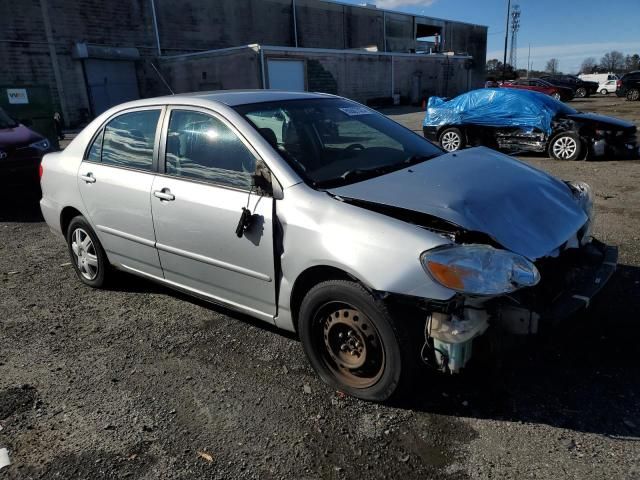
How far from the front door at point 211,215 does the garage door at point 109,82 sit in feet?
84.5

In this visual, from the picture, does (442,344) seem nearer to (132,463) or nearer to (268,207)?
(268,207)

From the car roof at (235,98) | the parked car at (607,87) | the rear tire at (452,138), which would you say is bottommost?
the parked car at (607,87)

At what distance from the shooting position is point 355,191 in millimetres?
2812

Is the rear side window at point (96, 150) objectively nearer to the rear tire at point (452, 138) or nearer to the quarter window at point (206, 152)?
the quarter window at point (206, 152)

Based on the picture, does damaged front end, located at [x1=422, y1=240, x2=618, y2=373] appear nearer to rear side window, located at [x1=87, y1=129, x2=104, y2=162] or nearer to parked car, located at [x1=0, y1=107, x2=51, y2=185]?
rear side window, located at [x1=87, y1=129, x2=104, y2=162]

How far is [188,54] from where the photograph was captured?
27.7 meters

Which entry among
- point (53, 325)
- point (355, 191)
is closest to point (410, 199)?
point (355, 191)

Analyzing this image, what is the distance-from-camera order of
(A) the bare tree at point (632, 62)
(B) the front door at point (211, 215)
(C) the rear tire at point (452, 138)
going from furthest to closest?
(A) the bare tree at point (632, 62) → (C) the rear tire at point (452, 138) → (B) the front door at point (211, 215)

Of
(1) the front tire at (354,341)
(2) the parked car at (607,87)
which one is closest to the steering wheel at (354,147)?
(1) the front tire at (354,341)

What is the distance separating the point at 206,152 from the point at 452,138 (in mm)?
9449

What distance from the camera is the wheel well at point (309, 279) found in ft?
8.73

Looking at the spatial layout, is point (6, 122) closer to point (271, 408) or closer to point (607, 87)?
point (271, 408)

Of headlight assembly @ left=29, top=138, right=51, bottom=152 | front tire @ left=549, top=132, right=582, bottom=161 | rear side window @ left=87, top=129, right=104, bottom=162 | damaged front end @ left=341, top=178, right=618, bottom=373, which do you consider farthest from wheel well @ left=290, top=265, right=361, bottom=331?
front tire @ left=549, top=132, right=582, bottom=161

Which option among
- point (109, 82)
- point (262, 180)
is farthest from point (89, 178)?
point (109, 82)
